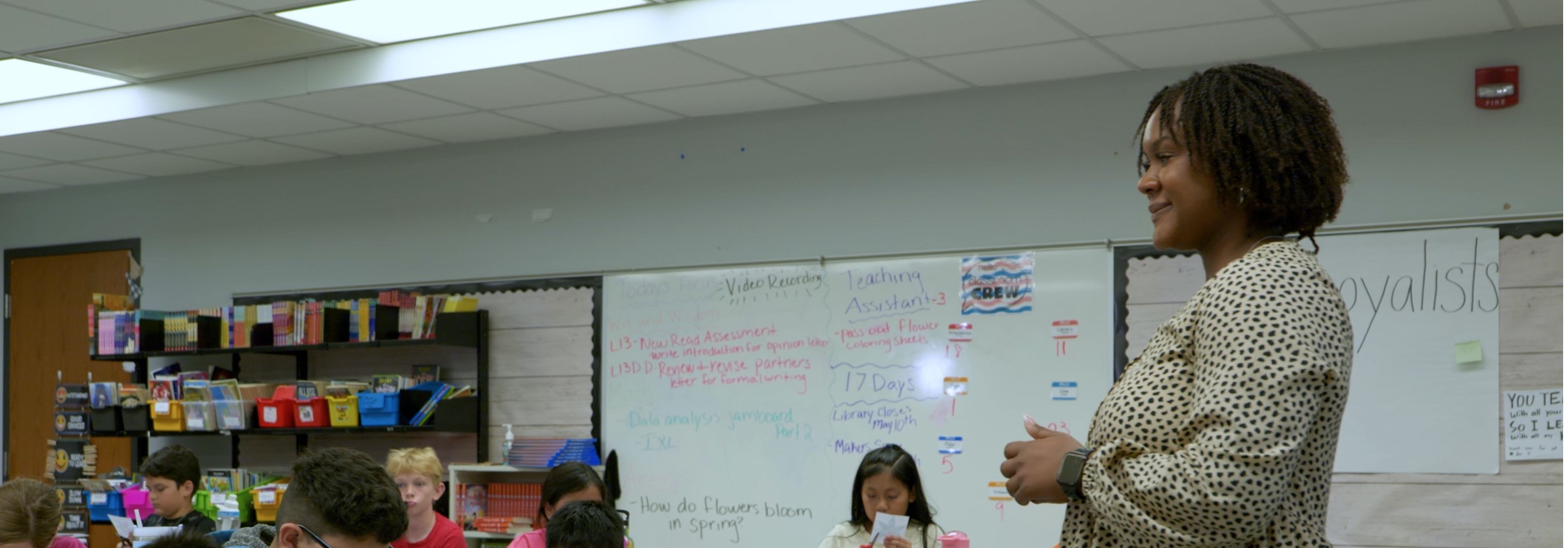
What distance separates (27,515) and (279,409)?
10.0 feet

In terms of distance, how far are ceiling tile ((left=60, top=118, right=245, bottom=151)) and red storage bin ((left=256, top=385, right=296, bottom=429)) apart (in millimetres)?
1214

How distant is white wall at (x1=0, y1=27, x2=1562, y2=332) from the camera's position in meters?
4.38

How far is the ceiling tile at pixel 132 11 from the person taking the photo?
4156 mm

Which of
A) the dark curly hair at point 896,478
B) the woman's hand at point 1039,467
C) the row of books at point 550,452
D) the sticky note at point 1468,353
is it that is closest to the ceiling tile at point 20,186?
the row of books at point 550,452

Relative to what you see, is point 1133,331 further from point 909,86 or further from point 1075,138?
point 909,86

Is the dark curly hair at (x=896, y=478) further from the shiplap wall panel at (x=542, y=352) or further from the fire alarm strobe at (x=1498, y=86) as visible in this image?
the fire alarm strobe at (x=1498, y=86)

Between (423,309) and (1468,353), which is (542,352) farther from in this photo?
(1468,353)

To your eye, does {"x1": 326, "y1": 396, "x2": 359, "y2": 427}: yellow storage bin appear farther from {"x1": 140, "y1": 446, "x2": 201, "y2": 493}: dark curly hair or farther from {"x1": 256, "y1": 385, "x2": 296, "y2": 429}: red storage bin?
{"x1": 140, "y1": 446, "x2": 201, "y2": 493}: dark curly hair

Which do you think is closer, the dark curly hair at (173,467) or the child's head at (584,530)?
the child's head at (584,530)

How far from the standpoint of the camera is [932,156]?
5.25 m

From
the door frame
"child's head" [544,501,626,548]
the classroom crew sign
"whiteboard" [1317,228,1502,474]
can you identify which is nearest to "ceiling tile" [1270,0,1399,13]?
"whiteboard" [1317,228,1502,474]

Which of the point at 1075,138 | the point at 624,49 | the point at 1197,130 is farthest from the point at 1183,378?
the point at 1075,138

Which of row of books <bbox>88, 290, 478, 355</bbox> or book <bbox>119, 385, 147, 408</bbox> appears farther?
book <bbox>119, 385, 147, 408</bbox>

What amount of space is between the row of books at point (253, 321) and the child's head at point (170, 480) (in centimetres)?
118
